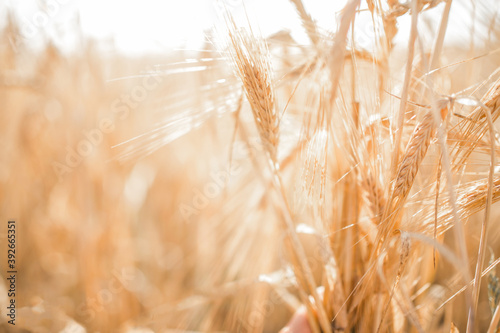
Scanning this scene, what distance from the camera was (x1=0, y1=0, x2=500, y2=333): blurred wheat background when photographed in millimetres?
503

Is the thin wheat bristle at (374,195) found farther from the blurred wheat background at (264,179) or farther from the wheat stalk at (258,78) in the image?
the wheat stalk at (258,78)

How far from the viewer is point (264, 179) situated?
0.70 metres

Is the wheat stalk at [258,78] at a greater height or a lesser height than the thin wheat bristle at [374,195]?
greater

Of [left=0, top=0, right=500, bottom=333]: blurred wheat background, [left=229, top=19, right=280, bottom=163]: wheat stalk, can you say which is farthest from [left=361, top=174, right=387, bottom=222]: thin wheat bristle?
[left=229, top=19, right=280, bottom=163]: wheat stalk

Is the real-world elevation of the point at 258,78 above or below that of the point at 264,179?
above

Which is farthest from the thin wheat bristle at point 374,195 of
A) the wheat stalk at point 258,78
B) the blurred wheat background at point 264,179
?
the wheat stalk at point 258,78

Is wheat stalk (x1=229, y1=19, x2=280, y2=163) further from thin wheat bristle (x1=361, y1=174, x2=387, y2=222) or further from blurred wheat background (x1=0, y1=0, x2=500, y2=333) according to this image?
thin wheat bristle (x1=361, y1=174, x2=387, y2=222)

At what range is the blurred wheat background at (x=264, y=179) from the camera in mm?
503

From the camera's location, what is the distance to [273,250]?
0.84 meters

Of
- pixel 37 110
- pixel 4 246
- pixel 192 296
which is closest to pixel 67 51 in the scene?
pixel 37 110

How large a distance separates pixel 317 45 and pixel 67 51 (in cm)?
103

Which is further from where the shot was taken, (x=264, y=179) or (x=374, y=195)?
(x=264, y=179)

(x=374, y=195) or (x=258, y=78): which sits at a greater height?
(x=258, y=78)

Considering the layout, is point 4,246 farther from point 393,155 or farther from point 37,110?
point 393,155
